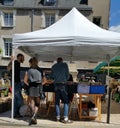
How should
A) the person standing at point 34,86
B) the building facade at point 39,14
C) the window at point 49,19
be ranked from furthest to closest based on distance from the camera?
the window at point 49,19 < the building facade at point 39,14 < the person standing at point 34,86

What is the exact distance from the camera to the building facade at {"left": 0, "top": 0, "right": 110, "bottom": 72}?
39219 mm

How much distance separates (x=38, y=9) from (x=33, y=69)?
29508 mm

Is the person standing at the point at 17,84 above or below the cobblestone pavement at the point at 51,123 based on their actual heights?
above

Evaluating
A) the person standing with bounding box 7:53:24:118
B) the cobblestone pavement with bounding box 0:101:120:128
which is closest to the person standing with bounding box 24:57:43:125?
the cobblestone pavement with bounding box 0:101:120:128

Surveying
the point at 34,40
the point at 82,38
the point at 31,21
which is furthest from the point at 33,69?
the point at 31,21

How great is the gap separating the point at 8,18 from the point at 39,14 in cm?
327

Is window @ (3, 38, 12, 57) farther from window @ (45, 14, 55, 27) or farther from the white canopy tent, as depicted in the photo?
the white canopy tent

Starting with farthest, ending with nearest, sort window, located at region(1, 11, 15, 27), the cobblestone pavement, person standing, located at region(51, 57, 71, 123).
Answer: window, located at region(1, 11, 15, 27)
person standing, located at region(51, 57, 71, 123)
the cobblestone pavement

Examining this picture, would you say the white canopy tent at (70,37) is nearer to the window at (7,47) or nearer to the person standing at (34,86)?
the person standing at (34,86)

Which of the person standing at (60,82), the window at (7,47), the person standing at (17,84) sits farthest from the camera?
the window at (7,47)

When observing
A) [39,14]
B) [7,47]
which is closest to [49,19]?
[39,14]

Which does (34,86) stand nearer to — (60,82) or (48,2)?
(60,82)

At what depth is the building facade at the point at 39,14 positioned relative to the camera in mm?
39219

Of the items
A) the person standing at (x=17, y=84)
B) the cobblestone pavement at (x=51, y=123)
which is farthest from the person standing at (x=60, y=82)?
the person standing at (x=17, y=84)
